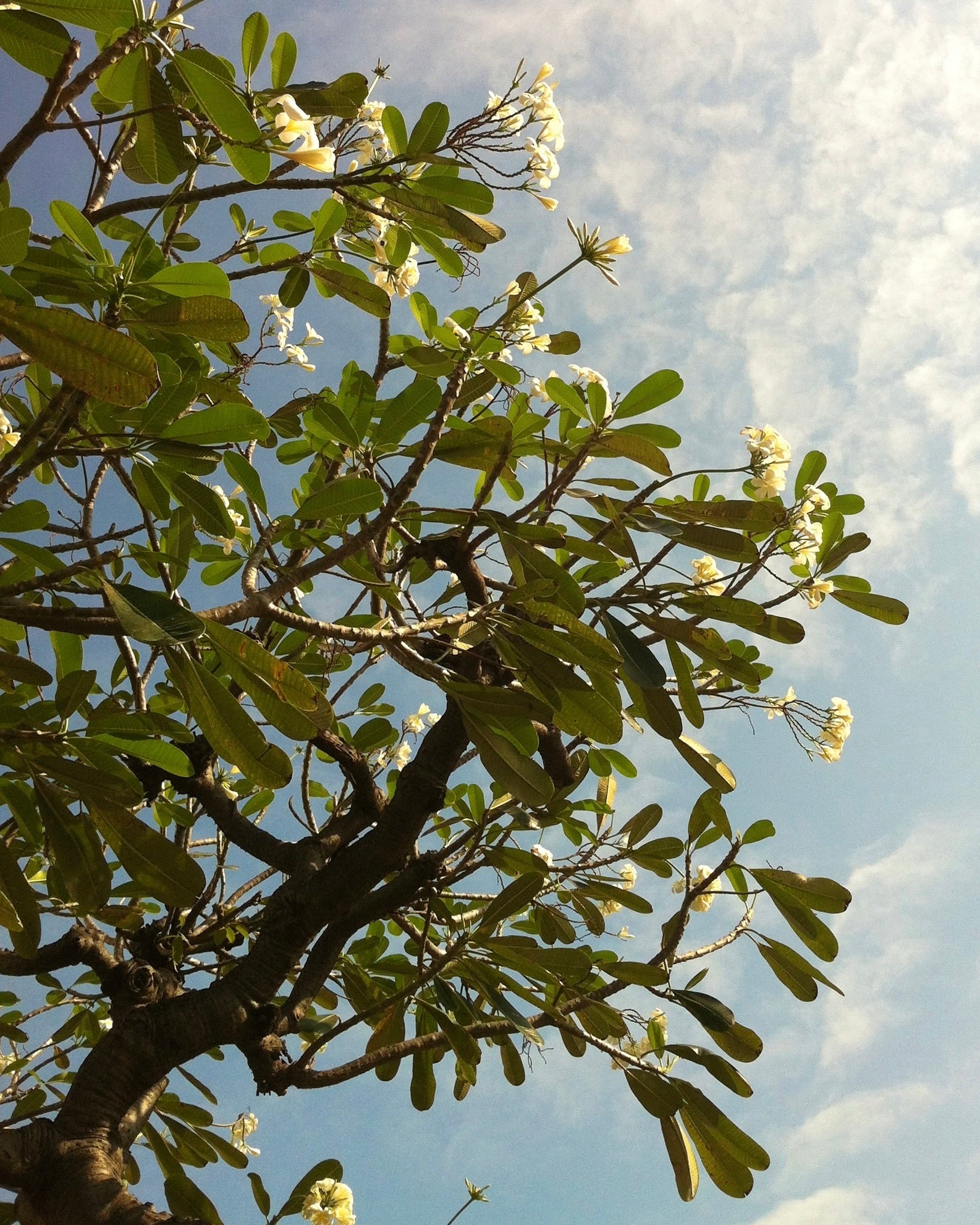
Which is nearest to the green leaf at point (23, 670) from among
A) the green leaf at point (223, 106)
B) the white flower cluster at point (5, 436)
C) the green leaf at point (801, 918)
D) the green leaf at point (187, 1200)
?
the white flower cluster at point (5, 436)

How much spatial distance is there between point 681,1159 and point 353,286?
1.88 meters

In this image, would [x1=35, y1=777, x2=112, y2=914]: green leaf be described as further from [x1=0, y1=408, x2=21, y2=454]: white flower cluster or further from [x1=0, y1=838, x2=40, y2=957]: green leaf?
[x1=0, y1=408, x2=21, y2=454]: white flower cluster

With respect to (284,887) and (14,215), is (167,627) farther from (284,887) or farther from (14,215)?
(284,887)

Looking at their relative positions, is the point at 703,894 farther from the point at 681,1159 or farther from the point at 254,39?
the point at 254,39

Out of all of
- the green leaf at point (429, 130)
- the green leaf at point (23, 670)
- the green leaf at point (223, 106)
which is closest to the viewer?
the green leaf at point (223, 106)

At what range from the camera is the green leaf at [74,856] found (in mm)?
1533

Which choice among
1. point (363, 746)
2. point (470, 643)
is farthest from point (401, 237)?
point (363, 746)

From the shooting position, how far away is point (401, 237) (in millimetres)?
1825

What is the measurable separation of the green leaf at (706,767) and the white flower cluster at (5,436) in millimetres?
1445

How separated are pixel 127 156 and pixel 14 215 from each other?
96 cm

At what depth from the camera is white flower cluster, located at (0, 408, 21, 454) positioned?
72.9 inches

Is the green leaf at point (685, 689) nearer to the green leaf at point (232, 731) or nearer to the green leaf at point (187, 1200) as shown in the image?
the green leaf at point (232, 731)

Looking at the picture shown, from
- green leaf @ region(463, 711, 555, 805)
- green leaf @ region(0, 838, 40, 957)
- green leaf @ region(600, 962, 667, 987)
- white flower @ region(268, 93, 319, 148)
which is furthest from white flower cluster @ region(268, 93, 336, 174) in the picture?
green leaf @ region(600, 962, 667, 987)

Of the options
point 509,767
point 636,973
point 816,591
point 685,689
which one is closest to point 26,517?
point 509,767
